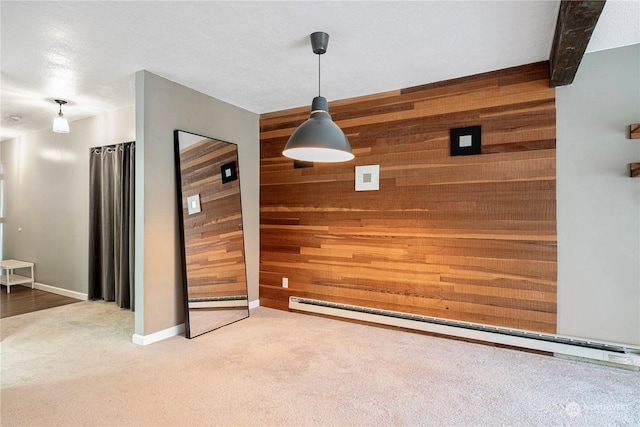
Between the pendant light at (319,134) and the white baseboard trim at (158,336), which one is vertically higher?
the pendant light at (319,134)

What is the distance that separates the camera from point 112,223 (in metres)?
4.88

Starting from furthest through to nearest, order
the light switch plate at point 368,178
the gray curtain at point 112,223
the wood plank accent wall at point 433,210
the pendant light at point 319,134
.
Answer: the gray curtain at point 112,223 → the light switch plate at point 368,178 → the wood plank accent wall at point 433,210 → the pendant light at point 319,134

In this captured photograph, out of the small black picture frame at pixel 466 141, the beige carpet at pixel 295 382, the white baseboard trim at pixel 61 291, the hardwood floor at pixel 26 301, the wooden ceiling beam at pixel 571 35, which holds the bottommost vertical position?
the beige carpet at pixel 295 382

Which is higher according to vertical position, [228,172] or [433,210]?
[228,172]

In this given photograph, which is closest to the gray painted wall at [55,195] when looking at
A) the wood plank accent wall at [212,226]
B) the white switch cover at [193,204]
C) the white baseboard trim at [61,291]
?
the white baseboard trim at [61,291]

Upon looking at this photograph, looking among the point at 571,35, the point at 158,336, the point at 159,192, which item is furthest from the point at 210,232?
the point at 571,35

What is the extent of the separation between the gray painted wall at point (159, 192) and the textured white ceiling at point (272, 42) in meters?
0.18

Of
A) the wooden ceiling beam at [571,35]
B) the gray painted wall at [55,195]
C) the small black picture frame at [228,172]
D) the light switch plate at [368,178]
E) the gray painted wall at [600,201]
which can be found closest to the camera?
the wooden ceiling beam at [571,35]

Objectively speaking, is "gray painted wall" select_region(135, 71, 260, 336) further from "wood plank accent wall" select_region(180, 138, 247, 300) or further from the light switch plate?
the light switch plate

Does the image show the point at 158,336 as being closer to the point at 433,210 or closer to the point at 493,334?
the point at 433,210

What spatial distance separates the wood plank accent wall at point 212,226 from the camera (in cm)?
366

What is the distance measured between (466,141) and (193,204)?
2.77 meters

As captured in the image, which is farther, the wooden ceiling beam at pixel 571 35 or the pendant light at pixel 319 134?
the pendant light at pixel 319 134

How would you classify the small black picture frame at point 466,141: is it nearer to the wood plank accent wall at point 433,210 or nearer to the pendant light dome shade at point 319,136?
the wood plank accent wall at point 433,210
